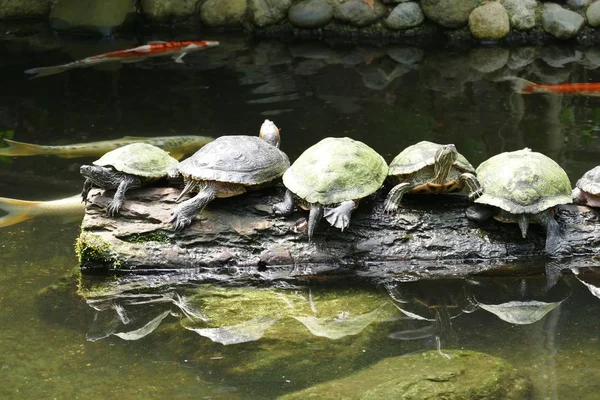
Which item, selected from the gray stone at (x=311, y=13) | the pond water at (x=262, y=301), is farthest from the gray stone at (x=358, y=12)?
the pond water at (x=262, y=301)

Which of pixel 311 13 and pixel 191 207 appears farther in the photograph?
pixel 311 13

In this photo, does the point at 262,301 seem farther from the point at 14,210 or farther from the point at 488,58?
the point at 488,58

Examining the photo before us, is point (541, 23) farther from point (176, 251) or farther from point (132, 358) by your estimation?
point (132, 358)

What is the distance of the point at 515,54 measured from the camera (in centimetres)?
1184

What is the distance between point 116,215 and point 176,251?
45 cm

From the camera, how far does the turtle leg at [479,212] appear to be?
5117mm

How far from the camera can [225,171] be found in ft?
16.6

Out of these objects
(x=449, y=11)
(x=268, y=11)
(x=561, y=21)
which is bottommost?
(x=561, y=21)

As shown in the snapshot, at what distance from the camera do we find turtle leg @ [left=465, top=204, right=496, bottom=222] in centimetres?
512

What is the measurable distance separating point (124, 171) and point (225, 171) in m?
0.65

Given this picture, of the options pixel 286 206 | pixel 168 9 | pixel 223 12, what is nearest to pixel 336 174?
pixel 286 206

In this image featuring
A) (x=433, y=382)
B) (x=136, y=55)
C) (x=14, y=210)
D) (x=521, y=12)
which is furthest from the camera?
(x=521, y=12)

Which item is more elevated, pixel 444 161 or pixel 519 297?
pixel 444 161

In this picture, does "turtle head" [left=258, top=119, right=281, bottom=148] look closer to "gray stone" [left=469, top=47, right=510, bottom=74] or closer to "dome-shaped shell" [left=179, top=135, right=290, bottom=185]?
"dome-shaped shell" [left=179, top=135, right=290, bottom=185]
